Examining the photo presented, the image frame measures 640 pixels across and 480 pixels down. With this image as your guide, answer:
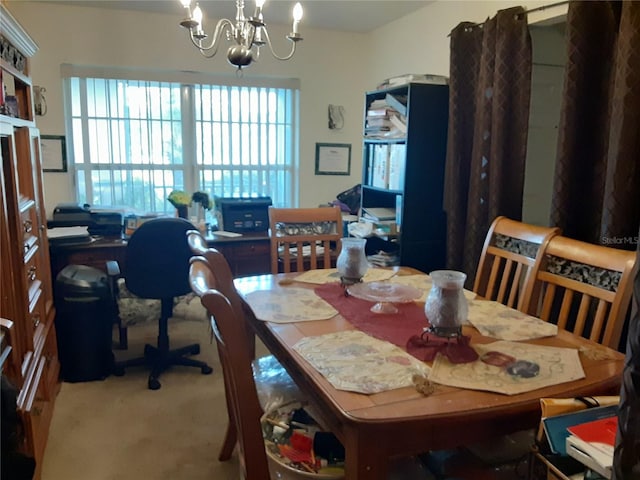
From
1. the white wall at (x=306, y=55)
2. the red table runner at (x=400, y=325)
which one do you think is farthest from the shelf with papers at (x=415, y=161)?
the red table runner at (x=400, y=325)

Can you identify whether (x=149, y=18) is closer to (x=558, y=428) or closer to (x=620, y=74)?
(x=620, y=74)

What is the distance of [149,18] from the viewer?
11.4 ft

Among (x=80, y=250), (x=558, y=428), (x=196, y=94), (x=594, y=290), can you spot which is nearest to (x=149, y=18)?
(x=196, y=94)

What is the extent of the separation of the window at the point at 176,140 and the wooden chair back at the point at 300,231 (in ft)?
5.54

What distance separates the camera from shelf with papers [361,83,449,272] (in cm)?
286

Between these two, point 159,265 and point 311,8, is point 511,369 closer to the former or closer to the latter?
point 159,265

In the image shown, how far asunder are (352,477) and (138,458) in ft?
4.56

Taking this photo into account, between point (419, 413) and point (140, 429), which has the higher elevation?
point (419, 413)

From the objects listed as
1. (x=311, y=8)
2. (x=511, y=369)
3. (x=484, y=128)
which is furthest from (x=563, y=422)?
(x=311, y=8)

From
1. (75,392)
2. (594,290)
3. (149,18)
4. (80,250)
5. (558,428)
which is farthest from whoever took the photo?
(149,18)

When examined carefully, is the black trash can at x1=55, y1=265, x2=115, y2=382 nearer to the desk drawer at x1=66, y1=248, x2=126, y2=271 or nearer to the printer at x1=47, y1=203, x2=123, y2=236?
the desk drawer at x1=66, y1=248, x2=126, y2=271

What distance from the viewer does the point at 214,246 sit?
3.37 meters

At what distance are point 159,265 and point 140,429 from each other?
831mm

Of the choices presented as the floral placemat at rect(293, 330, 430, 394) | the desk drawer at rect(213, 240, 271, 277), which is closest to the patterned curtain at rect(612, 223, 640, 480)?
Answer: the floral placemat at rect(293, 330, 430, 394)
